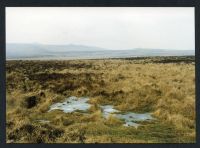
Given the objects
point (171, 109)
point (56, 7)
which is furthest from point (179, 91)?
point (56, 7)

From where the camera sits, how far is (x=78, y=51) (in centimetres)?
1128

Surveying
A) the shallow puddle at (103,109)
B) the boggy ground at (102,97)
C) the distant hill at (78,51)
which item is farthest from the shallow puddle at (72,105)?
the distant hill at (78,51)

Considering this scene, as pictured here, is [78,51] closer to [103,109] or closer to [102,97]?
[102,97]

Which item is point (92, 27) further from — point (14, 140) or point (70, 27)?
point (14, 140)

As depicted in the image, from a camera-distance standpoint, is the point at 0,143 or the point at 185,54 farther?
the point at 185,54

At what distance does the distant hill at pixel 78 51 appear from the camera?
449 inches

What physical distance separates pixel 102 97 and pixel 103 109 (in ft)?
1.00

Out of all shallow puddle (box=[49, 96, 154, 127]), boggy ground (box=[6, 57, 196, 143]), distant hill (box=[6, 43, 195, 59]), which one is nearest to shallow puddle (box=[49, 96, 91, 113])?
shallow puddle (box=[49, 96, 154, 127])

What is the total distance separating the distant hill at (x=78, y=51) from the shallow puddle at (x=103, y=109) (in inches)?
43.1

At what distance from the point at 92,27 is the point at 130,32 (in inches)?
37.1

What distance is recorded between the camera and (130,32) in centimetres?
1152

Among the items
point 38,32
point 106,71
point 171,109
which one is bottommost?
point 171,109

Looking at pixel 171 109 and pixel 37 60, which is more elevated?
pixel 37 60

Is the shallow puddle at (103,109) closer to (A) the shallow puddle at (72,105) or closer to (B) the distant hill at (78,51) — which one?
(A) the shallow puddle at (72,105)
